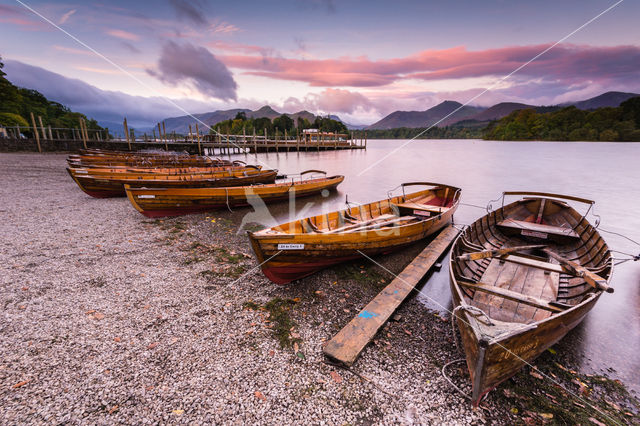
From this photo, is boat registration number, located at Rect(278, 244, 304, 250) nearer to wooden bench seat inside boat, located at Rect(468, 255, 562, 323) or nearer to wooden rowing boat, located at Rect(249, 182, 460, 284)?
wooden rowing boat, located at Rect(249, 182, 460, 284)

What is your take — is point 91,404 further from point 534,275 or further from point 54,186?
point 54,186

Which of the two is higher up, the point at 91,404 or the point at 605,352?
the point at 91,404

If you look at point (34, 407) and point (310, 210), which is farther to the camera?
point (310, 210)

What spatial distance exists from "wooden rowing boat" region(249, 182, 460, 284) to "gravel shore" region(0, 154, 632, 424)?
548mm

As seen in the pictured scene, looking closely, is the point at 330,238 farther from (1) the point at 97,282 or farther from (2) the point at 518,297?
(1) the point at 97,282

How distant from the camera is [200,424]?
3.19m

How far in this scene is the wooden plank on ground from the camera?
4252 mm

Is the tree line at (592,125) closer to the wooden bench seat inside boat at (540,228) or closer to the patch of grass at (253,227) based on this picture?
the wooden bench seat inside boat at (540,228)

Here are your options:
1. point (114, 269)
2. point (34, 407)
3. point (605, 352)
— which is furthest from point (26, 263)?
point (605, 352)

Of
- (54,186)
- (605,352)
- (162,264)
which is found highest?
(54,186)

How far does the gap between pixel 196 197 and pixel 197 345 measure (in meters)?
8.40

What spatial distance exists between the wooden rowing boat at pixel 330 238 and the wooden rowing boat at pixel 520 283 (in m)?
1.79

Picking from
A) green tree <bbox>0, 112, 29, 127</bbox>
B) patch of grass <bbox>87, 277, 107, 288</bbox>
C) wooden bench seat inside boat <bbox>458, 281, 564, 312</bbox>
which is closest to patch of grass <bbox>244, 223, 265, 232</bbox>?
patch of grass <bbox>87, 277, 107, 288</bbox>

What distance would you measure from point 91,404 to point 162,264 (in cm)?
407
